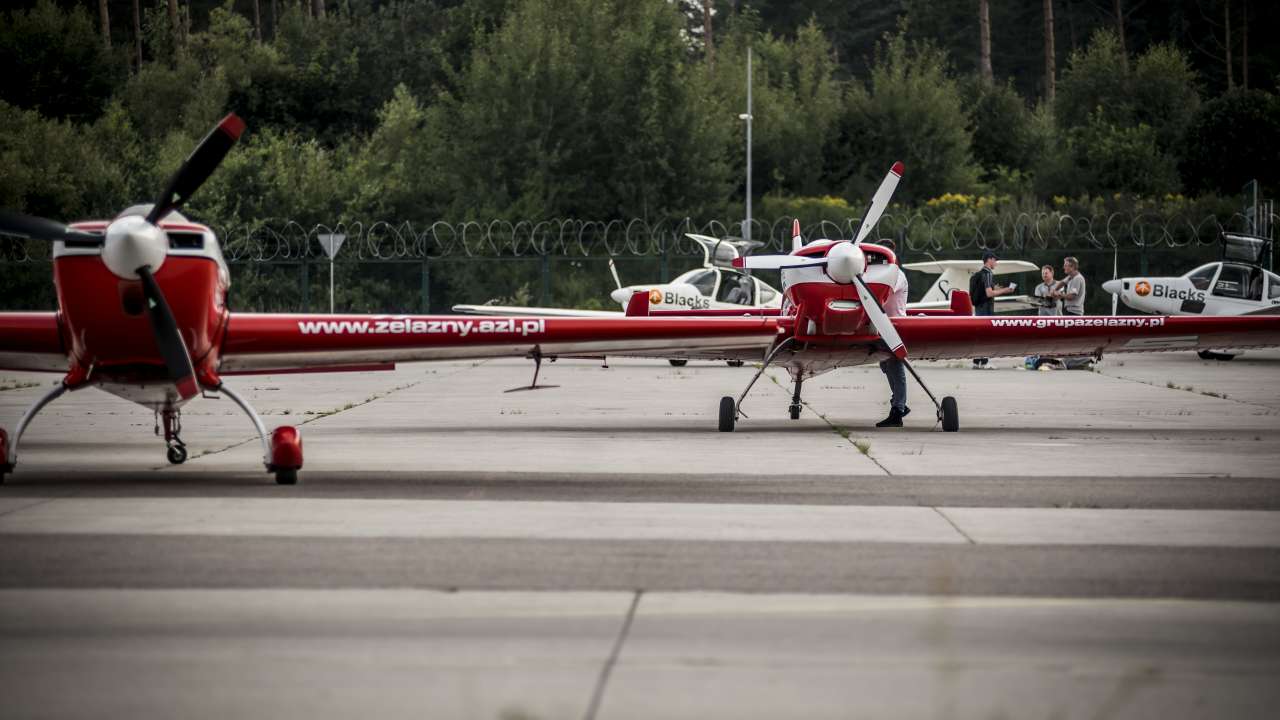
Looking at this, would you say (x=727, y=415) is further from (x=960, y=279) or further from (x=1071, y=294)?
(x=960, y=279)

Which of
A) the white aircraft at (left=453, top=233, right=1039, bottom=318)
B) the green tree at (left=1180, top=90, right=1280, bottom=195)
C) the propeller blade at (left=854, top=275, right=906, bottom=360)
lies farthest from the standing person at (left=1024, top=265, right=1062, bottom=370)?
the green tree at (left=1180, top=90, right=1280, bottom=195)

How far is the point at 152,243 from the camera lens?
10570 millimetres

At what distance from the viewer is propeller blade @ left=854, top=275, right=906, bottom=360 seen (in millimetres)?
15945

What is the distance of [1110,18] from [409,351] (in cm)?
7236

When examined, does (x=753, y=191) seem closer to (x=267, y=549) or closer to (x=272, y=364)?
(x=272, y=364)

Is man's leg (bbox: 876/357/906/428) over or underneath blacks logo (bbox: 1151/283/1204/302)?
underneath

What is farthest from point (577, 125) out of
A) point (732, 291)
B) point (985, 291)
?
point (985, 291)

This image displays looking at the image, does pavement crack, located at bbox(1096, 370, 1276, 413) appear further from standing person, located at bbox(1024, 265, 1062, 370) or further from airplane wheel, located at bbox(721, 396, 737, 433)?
airplane wheel, located at bbox(721, 396, 737, 433)

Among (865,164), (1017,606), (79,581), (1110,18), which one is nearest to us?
(1017,606)

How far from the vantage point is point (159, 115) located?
191 ft

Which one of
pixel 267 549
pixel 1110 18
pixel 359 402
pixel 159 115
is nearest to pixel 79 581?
pixel 267 549

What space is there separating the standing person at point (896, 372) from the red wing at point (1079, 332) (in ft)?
0.92

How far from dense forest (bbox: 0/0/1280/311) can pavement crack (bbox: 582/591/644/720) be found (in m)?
43.0

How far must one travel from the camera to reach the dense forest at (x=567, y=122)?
51094 mm
